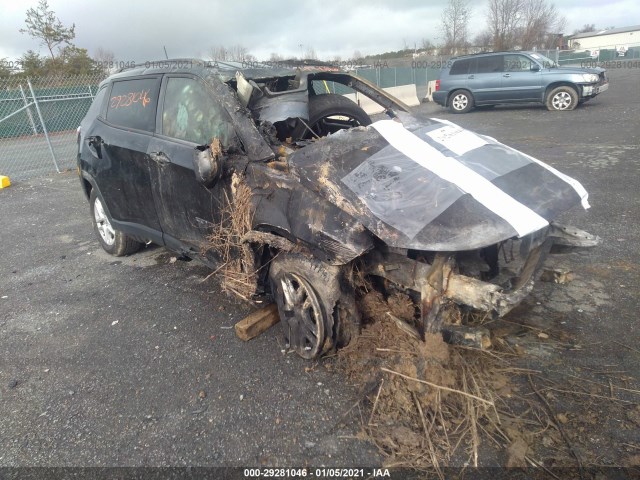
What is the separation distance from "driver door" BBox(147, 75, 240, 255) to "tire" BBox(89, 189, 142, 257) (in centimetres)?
133

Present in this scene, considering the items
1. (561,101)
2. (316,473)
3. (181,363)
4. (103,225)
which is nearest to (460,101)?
(561,101)

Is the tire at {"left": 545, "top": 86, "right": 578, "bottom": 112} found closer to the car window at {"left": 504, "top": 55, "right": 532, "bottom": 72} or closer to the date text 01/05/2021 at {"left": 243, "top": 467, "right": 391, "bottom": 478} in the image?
the car window at {"left": 504, "top": 55, "right": 532, "bottom": 72}

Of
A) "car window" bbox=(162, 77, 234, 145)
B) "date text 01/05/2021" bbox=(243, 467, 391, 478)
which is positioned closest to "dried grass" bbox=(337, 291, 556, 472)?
"date text 01/05/2021" bbox=(243, 467, 391, 478)

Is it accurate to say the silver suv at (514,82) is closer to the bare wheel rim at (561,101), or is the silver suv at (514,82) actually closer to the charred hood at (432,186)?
the bare wheel rim at (561,101)

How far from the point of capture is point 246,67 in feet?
12.2

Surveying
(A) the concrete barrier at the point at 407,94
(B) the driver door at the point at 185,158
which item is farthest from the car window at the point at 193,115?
(A) the concrete barrier at the point at 407,94

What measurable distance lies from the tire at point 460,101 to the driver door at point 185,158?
13.2 meters

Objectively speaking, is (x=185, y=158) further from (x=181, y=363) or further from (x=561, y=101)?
(x=561, y=101)

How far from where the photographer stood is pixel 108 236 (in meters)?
5.07

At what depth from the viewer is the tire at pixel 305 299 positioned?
273cm

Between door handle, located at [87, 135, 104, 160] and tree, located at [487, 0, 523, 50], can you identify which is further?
tree, located at [487, 0, 523, 50]

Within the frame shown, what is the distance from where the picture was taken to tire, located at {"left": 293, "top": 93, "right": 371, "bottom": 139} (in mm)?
4065

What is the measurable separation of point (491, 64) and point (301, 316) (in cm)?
1396

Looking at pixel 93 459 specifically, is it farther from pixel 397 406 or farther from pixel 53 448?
pixel 397 406
